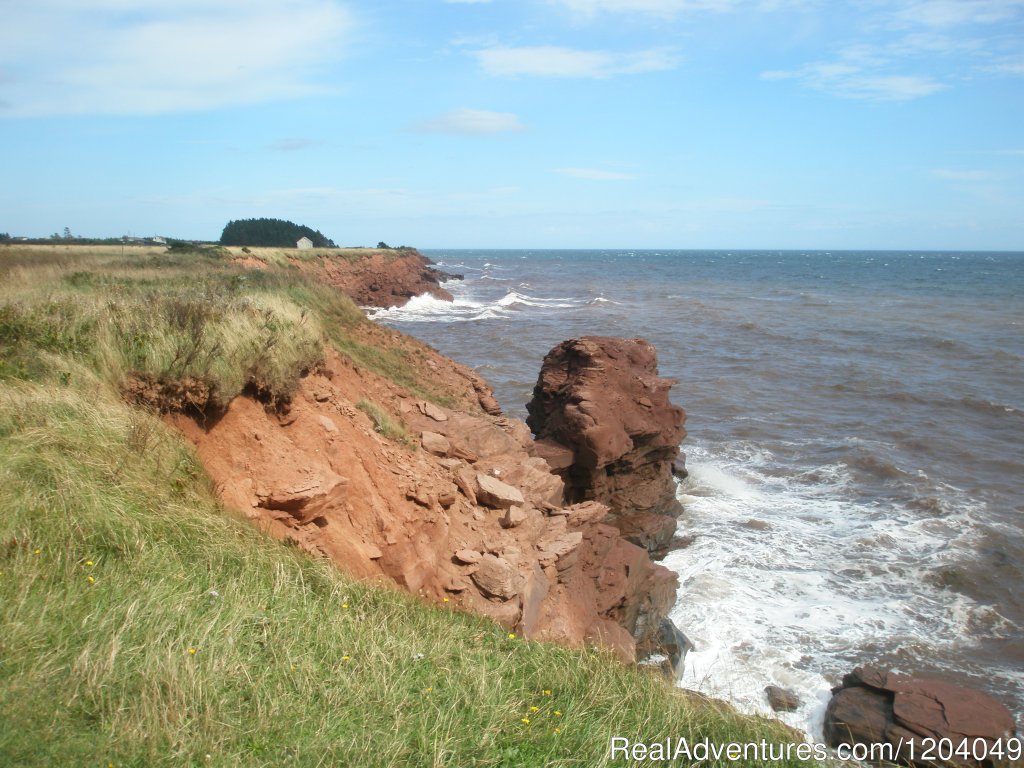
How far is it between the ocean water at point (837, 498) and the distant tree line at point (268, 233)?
4099 centimetres

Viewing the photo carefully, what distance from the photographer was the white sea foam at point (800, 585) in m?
9.38

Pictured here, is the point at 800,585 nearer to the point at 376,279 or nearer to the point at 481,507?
the point at 481,507

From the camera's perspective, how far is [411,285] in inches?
2261

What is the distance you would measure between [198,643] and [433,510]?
3.81m

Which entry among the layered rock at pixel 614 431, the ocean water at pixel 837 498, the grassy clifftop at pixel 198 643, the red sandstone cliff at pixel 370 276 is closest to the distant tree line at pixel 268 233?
the red sandstone cliff at pixel 370 276

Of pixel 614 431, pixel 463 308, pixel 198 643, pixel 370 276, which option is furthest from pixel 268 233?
pixel 198 643

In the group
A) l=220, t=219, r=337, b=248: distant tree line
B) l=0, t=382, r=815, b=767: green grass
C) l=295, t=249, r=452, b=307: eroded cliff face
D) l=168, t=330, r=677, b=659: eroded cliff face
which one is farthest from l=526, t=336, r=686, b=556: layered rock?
l=220, t=219, r=337, b=248: distant tree line

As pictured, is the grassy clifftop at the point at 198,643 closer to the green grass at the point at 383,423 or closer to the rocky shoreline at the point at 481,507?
the rocky shoreline at the point at 481,507

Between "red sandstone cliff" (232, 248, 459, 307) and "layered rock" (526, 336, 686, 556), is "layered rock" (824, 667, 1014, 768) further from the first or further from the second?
"red sandstone cliff" (232, 248, 459, 307)

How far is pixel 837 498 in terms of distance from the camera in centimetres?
1516

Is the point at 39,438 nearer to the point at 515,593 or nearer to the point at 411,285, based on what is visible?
the point at 515,593

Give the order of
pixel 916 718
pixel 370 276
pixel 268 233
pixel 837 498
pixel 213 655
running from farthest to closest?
pixel 268 233 < pixel 370 276 < pixel 837 498 < pixel 916 718 < pixel 213 655

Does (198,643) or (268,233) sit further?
(268,233)

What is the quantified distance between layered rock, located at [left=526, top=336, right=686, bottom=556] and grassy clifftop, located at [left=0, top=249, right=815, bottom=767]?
655cm
